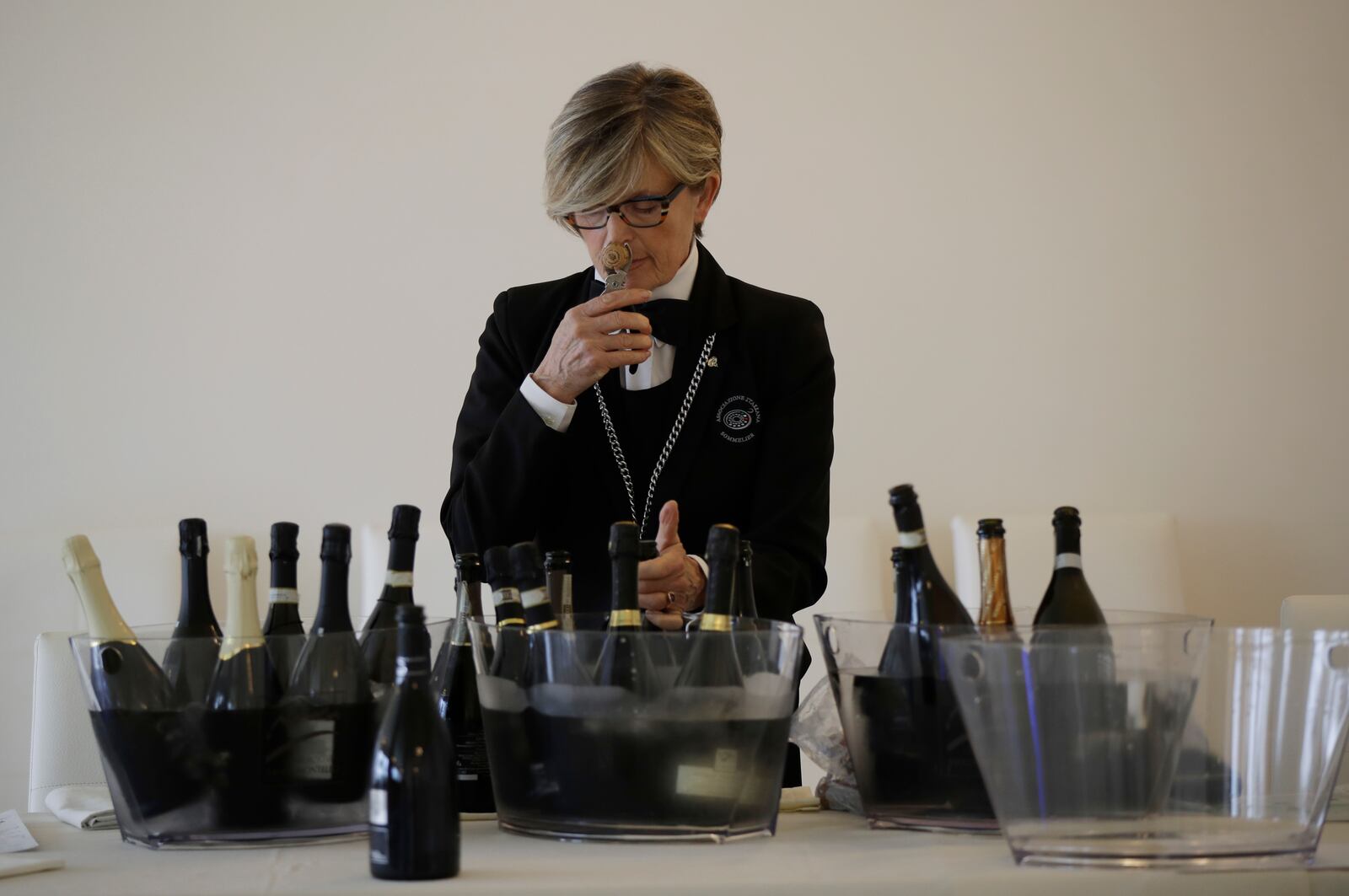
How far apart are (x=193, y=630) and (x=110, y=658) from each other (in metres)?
0.10

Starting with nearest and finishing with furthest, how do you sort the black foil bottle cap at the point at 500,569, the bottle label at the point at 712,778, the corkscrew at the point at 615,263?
the bottle label at the point at 712,778, the black foil bottle cap at the point at 500,569, the corkscrew at the point at 615,263

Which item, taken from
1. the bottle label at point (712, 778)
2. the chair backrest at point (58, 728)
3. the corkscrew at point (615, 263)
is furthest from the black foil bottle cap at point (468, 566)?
the chair backrest at point (58, 728)

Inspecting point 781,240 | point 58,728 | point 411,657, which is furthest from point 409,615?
point 781,240

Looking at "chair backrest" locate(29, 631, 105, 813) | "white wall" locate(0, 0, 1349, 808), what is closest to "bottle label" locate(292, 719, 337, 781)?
"chair backrest" locate(29, 631, 105, 813)

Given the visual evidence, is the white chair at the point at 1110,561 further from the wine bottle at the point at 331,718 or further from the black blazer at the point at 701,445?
the wine bottle at the point at 331,718

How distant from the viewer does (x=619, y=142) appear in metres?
1.40

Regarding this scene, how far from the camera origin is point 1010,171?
3.14m

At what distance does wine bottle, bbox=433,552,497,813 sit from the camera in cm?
102

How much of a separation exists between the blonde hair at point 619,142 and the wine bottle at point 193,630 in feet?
2.07

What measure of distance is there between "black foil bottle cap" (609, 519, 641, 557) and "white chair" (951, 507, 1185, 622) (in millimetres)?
1941

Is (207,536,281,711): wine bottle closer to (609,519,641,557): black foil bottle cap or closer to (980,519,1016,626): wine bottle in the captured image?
(609,519,641,557): black foil bottle cap

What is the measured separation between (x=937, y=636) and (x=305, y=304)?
2.41 metres

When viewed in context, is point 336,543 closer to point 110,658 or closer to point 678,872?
point 110,658

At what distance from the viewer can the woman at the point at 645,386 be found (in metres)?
1.35
